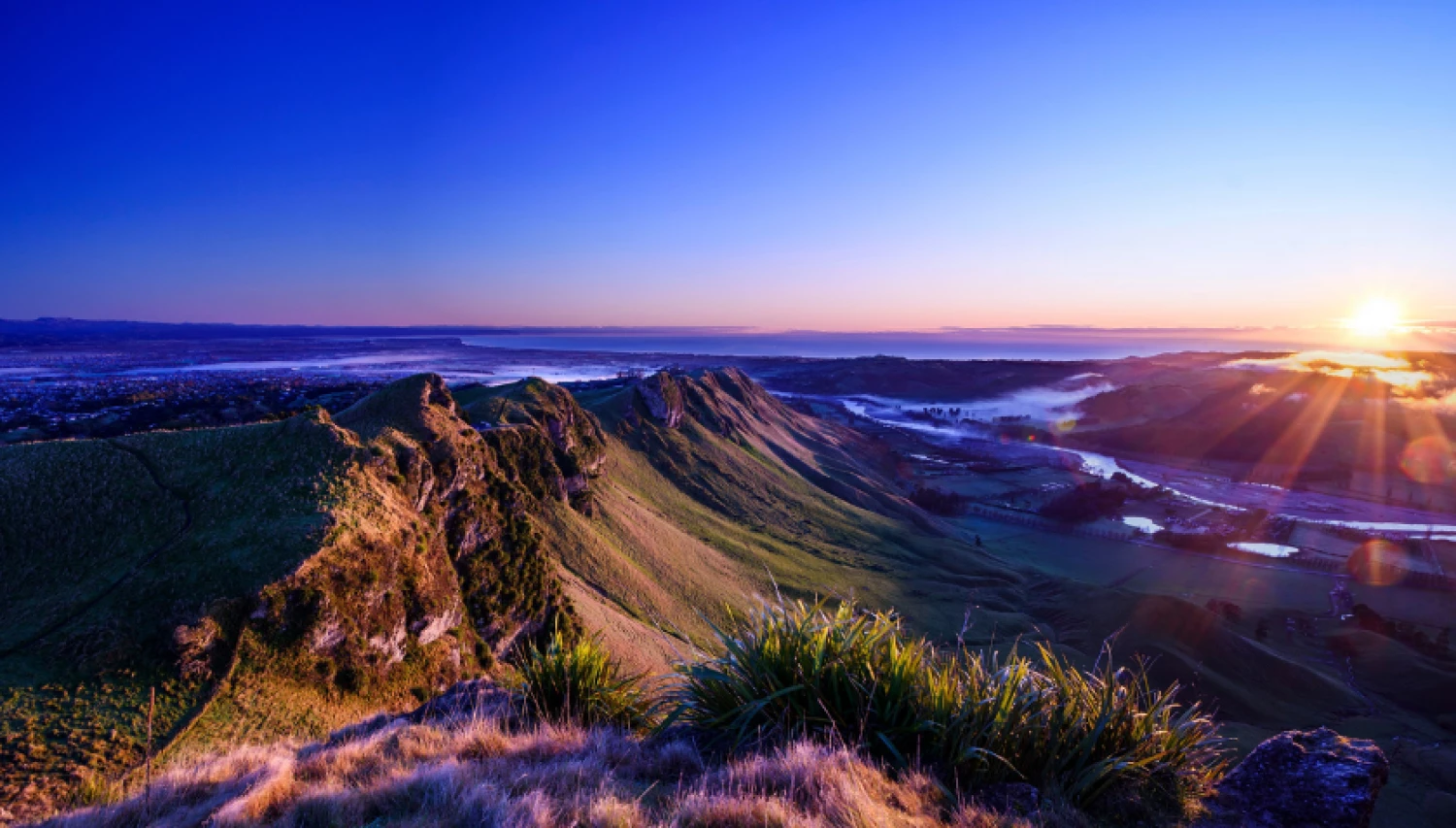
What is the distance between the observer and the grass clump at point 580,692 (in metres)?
6.55

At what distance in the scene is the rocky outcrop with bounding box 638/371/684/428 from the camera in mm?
56719

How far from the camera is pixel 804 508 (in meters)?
53.7

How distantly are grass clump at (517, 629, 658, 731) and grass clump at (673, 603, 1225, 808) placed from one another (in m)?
1.28

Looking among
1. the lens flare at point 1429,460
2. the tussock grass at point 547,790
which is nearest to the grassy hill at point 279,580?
the tussock grass at point 547,790

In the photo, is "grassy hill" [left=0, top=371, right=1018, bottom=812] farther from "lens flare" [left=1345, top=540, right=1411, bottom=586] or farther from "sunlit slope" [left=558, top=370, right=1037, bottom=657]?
"lens flare" [left=1345, top=540, right=1411, bottom=586]

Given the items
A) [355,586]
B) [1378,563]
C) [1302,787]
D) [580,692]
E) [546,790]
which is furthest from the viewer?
[1378,563]

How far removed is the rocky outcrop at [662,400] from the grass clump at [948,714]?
51299mm

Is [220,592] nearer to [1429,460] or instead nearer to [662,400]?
[662,400]

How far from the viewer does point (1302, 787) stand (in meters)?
4.46

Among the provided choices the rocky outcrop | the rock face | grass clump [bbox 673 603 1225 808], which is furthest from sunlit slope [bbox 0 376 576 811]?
the rocky outcrop

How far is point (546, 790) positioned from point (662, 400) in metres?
53.6

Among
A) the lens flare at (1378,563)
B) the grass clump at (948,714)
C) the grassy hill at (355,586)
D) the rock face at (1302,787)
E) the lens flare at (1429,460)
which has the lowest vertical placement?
the lens flare at (1378,563)

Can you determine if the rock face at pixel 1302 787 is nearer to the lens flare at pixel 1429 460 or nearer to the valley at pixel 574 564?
the valley at pixel 574 564

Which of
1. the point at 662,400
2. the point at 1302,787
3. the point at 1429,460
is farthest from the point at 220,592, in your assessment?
the point at 1429,460
